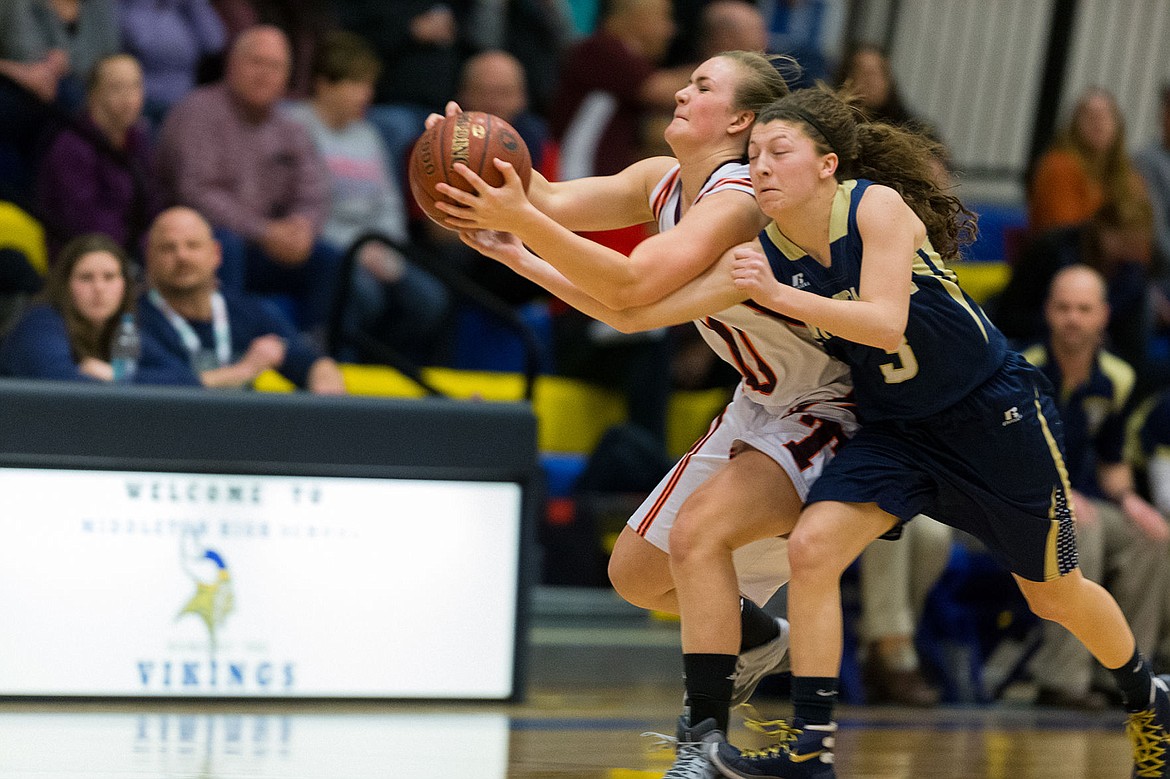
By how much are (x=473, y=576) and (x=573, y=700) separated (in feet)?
2.01

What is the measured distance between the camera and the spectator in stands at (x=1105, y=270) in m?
7.79

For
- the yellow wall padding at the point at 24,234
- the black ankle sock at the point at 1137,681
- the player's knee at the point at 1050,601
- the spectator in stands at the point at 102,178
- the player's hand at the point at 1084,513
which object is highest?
the spectator in stands at the point at 102,178

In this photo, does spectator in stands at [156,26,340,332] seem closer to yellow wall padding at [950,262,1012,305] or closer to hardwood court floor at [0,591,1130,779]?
hardwood court floor at [0,591,1130,779]

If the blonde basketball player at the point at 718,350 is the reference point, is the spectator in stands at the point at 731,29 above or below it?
above

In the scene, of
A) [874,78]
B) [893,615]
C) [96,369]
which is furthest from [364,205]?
[893,615]

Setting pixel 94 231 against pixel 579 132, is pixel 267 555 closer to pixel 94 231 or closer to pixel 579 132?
pixel 94 231

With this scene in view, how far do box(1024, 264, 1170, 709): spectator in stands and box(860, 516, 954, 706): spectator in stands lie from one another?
1.98 ft

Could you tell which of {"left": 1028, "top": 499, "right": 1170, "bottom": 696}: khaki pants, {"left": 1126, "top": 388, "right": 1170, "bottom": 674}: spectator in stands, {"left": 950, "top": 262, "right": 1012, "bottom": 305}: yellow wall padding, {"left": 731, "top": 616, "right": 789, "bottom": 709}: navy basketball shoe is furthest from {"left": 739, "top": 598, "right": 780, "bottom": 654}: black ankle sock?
{"left": 950, "top": 262, "right": 1012, "bottom": 305}: yellow wall padding

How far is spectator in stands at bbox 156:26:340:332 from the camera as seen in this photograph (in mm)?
7086

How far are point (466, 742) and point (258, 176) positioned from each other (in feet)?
11.2

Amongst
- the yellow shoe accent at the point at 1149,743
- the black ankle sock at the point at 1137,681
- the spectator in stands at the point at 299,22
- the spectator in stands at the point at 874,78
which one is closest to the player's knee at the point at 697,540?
the black ankle sock at the point at 1137,681

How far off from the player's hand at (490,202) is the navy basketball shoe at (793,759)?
1260 mm

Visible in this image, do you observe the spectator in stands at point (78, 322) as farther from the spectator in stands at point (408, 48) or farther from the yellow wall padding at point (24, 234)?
the spectator in stands at point (408, 48)

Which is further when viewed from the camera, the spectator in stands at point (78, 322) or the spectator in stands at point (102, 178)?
the spectator in stands at point (102, 178)
